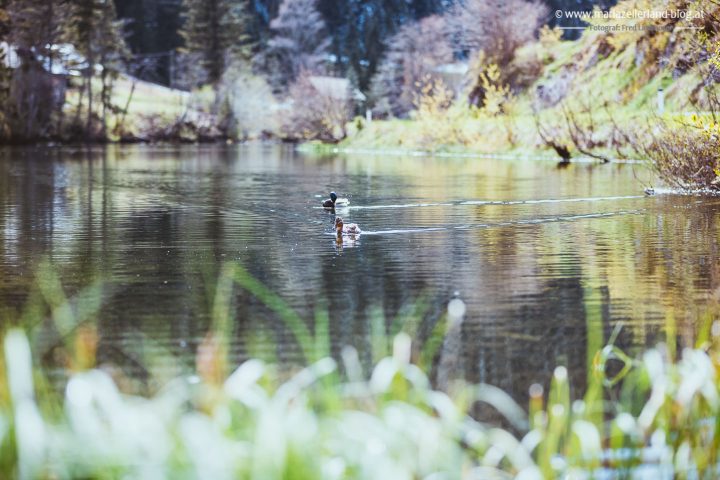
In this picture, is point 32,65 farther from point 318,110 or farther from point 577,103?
point 577,103

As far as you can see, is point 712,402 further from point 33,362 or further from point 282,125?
point 282,125

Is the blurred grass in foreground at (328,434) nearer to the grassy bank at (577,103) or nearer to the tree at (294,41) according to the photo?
the grassy bank at (577,103)

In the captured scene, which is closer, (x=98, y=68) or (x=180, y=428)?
(x=180, y=428)

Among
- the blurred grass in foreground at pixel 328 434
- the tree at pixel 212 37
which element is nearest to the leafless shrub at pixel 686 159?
the blurred grass in foreground at pixel 328 434

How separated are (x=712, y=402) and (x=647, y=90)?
46321 mm

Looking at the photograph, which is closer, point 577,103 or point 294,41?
point 577,103

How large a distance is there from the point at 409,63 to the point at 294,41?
1952 centimetres

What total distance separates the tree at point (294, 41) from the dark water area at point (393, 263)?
86.2 meters

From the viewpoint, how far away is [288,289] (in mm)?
12266

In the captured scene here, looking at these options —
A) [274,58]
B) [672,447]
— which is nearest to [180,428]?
[672,447]

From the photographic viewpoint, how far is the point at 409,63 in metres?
101

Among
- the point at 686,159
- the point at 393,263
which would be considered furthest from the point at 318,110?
the point at 393,263

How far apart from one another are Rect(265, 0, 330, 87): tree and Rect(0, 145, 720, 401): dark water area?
86225 millimetres

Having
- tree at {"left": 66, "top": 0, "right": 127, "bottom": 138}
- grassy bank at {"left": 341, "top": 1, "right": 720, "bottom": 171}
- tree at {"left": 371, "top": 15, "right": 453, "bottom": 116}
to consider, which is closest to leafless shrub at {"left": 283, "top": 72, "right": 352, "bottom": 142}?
grassy bank at {"left": 341, "top": 1, "right": 720, "bottom": 171}
